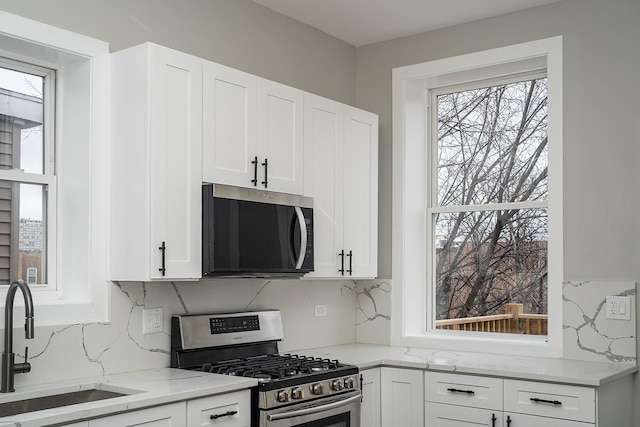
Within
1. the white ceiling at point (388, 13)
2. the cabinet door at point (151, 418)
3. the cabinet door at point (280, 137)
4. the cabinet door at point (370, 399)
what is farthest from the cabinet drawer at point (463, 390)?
the white ceiling at point (388, 13)

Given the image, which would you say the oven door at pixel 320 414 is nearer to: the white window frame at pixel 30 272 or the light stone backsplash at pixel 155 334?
the light stone backsplash at pixel 155 334

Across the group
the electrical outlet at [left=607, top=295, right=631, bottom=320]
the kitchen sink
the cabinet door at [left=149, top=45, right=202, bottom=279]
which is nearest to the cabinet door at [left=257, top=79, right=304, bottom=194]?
the cabinet door at [left=149, top=45, right=202, bottom=279]

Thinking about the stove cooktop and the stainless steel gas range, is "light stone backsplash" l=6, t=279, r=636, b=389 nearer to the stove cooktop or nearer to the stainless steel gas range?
the stainless steel gas range

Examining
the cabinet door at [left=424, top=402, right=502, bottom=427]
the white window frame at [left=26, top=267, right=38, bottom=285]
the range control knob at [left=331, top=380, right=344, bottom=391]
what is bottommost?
the cabinet door at [left=424, top=402, right=502, bottom=427]

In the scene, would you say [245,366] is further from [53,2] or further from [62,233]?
[53,2]

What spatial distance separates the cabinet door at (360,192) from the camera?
13.4 feet

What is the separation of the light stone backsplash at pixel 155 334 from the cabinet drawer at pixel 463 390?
87 cm

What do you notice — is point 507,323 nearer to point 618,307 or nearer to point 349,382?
point 618,307

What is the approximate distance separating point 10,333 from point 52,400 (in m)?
0.31

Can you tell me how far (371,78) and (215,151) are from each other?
1767 millimetres

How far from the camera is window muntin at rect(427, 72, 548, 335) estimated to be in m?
4.20

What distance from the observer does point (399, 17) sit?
13.9 feet

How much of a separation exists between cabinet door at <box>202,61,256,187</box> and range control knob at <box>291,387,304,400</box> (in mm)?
955

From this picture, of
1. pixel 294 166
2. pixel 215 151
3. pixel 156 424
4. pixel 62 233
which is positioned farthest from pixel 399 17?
pixel 156 424
